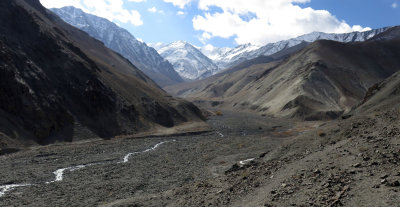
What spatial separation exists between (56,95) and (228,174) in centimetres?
4452

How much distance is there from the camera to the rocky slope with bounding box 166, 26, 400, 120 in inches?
4341

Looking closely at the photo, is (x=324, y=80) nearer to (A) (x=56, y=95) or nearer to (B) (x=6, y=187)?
(A) (x=56, y=95)

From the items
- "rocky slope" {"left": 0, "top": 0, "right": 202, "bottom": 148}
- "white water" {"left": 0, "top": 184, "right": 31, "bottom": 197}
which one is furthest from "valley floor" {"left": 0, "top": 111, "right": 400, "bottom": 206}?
"rocky slope" {"left": 0, "top": 0, "right": 202, "bottom": 148}

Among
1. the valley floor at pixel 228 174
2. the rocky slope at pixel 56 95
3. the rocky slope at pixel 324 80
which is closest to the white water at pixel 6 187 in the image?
the valley floor at pixel 228 174

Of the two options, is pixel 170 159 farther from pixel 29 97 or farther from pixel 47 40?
pixel 47 40

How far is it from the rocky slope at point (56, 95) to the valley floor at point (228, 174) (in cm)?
753

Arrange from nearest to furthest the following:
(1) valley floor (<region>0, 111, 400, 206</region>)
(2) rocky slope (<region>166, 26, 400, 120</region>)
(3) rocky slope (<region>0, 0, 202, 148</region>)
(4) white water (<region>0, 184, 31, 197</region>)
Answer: (1) valley floor (<region>0, 111, 400, 206</region>), (4) white water (<region>0, 184, 31, 197</region>), (3) rocky slope (<region>0, 0, 202, 148</region>), (2) rocky slope (<region>166, 26, 400, 120</region>)

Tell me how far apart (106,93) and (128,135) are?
1200cm

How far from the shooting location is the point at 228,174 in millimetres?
25469

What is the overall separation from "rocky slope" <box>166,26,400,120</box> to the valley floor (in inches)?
2676

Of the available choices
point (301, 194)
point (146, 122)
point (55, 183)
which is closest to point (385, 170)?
point (301, 194)

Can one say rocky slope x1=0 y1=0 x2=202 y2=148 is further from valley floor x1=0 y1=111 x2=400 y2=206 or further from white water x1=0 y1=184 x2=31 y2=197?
white water x1=0 y1=184 x2=31 y2=197

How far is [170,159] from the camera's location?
4169 cm

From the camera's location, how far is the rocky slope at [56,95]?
51237mm
